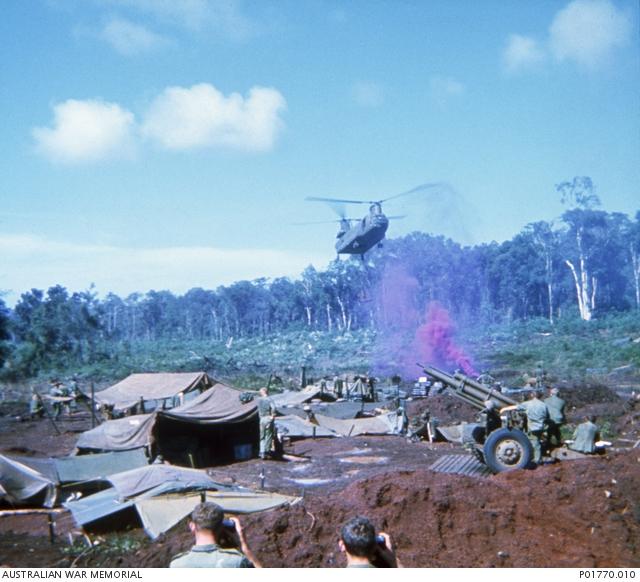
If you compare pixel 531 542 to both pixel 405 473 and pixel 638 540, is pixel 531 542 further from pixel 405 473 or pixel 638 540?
pixel 405 473

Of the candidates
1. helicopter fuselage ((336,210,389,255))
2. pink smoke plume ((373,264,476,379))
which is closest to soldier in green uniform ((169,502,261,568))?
helicopter fuselage ((336,210,389,255))

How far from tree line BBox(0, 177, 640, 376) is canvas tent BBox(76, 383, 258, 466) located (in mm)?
15547

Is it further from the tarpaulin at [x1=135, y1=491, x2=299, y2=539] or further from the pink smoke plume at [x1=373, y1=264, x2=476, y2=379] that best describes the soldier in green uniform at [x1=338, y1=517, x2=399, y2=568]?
the pink smoke plume at [x1=373, y1=264, x2=476, y2=379]

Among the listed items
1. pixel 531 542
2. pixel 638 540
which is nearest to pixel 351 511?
pixel 531 542

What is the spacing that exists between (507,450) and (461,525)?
3967mm

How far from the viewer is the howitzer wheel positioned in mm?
10336

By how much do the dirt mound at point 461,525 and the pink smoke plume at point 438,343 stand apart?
65.9ft

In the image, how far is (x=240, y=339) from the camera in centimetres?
4462

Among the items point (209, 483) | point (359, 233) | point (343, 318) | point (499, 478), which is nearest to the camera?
point (209, 483)

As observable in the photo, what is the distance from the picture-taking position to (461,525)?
22.5ft

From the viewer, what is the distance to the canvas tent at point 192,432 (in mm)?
12992

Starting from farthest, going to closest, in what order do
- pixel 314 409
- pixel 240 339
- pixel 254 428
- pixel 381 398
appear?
pixel 240 339, pixel 381 398, pixel 314 409, pixel 254 428

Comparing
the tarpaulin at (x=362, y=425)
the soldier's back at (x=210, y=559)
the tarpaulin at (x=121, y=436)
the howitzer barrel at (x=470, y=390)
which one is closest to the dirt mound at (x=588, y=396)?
the tarpaulin at (x=362, y=425)

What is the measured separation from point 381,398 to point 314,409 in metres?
5.12
